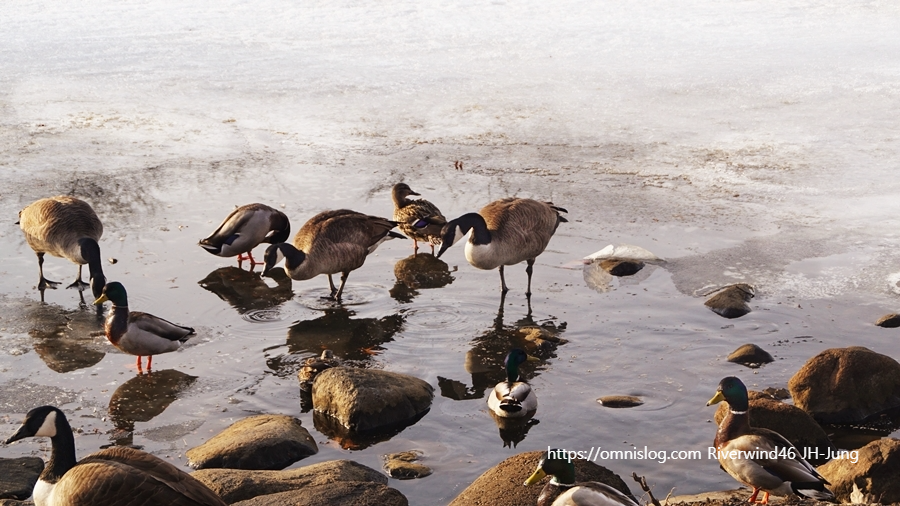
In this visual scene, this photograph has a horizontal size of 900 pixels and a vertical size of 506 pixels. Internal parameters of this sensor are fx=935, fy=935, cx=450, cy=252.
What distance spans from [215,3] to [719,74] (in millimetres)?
12521

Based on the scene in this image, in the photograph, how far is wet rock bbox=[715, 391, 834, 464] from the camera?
7.19 meters

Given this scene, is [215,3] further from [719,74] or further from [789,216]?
[789,216]

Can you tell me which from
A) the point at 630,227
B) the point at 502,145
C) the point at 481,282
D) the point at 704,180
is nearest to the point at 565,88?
the point at 502,145

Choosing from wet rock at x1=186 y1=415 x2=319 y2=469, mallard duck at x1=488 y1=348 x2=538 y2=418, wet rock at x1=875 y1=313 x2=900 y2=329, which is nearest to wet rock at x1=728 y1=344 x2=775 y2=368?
wet rock at x1=875 y1=313 x2=900 y2=329

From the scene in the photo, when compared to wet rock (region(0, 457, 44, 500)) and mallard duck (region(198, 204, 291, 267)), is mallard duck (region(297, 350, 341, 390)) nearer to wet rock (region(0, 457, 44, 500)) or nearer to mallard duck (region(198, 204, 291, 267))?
wet rock (region(0, 457, 44, 500))

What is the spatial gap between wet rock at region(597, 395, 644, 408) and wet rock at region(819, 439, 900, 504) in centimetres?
168

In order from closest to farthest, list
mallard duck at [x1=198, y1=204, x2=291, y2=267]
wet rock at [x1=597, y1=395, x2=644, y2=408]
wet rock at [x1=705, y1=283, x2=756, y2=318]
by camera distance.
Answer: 1. wet rock at [x1=597, y1=395, x2=644, y2=408]
2. wet rock at [x1=705, y1=283, x2=756, y2=318]
3. mallard duck at [x1=198, y1=204, x2=291, y2=267]

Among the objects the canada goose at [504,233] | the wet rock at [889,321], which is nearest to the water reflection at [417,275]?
the canada goose at [504,233]

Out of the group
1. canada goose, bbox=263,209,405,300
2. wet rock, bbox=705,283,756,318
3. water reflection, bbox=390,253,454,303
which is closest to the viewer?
wet rock, bbox=705,283,756,318

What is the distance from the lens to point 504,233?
1020 cm

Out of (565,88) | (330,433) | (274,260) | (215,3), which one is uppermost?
(215,3)

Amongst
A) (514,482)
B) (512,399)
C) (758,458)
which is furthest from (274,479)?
(758,458)

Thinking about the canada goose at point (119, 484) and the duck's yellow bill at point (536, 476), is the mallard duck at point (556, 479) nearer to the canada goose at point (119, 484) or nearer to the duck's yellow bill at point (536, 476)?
the duck's yellow bill at point (536, 476)

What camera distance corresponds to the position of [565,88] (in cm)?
1725
